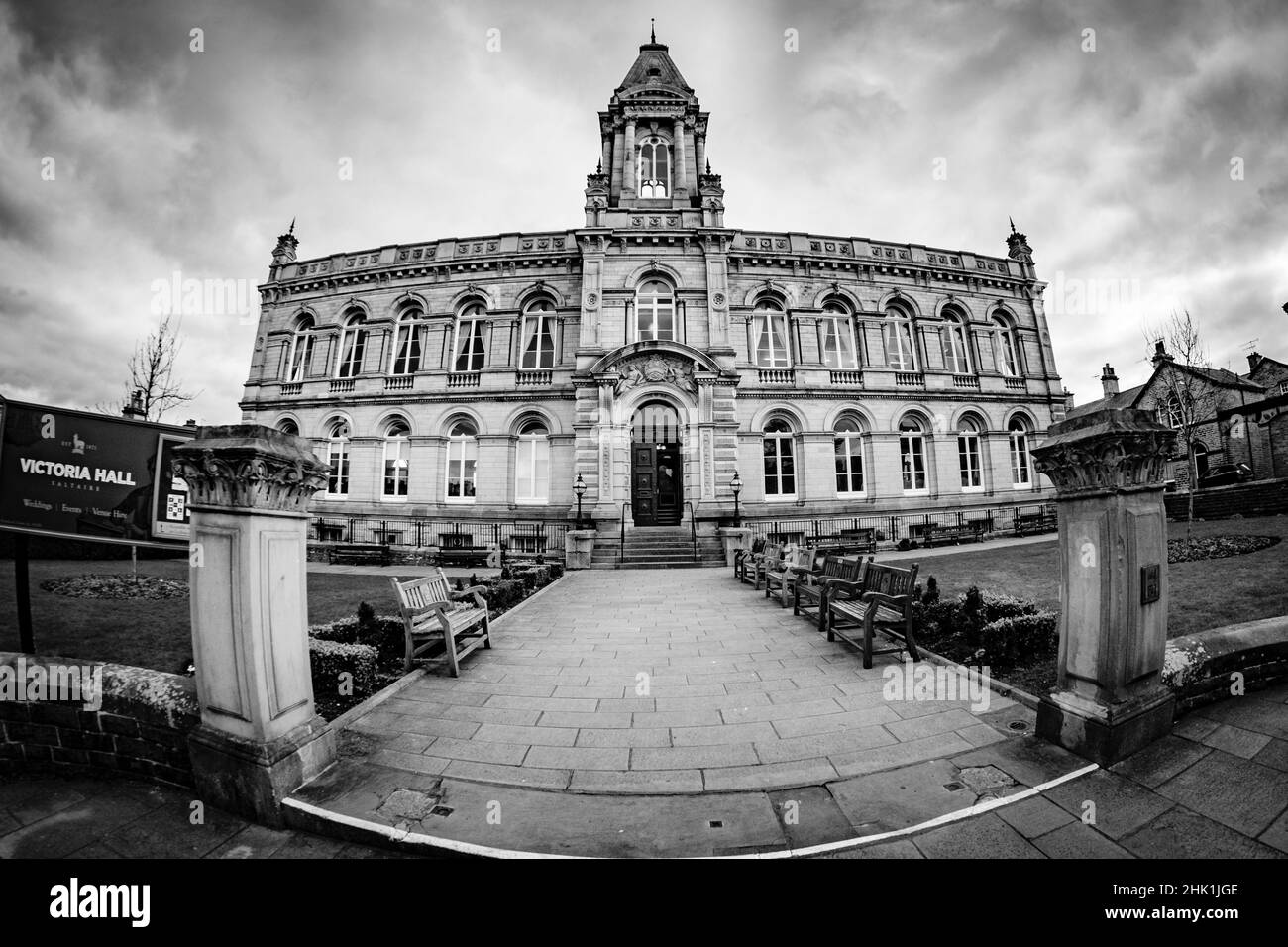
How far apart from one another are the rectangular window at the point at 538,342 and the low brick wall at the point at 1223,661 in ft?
62.9

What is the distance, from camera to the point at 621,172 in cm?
2139

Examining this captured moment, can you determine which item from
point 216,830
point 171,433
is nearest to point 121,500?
point 171,433

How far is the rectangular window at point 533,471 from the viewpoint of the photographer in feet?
62.2

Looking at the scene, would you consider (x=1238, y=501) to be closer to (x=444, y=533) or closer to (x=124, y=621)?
(x=444, y=533)

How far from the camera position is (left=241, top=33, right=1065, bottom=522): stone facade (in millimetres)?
18359

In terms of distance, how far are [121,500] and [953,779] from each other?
654cm

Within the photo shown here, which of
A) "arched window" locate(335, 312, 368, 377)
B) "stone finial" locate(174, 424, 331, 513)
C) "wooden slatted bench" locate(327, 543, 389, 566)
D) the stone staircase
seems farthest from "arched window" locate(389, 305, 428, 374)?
"stone finial" locate(174, 424, 331, 513)

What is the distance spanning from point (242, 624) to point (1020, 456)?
2619cm

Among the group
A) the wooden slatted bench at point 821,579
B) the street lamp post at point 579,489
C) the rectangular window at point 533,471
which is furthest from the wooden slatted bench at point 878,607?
the rectangular window at point 533,471

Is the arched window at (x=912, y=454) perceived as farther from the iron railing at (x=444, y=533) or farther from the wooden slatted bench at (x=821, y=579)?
the iron railing at (x=444, y=533)

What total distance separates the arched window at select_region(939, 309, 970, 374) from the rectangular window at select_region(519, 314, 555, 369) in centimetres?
1712

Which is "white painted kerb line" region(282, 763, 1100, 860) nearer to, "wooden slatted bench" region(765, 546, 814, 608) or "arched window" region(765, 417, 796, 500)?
"wooden slatted bench" region(765, 546, 814, 608)
